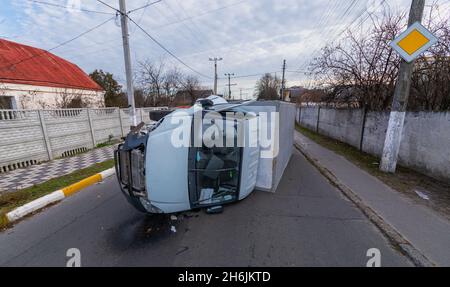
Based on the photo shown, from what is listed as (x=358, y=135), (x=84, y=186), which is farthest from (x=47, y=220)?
(x=358, y=135)

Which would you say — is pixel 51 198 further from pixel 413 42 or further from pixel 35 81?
pixel 35 81

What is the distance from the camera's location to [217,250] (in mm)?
2475

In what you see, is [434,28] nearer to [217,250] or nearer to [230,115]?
[230,115]

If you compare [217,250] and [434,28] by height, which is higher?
[434,28]

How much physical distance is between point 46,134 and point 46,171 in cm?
172

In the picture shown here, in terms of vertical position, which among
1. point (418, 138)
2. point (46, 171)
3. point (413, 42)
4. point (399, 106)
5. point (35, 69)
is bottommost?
point (46, 171)

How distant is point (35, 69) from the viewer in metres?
18.2

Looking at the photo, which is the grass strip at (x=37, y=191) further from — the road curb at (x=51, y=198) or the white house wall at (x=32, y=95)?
the white house wall at (x=32, y=95)

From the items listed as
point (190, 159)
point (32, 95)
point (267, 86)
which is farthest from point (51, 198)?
point (267, 86)

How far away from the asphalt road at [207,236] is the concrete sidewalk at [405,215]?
1.06 ft
